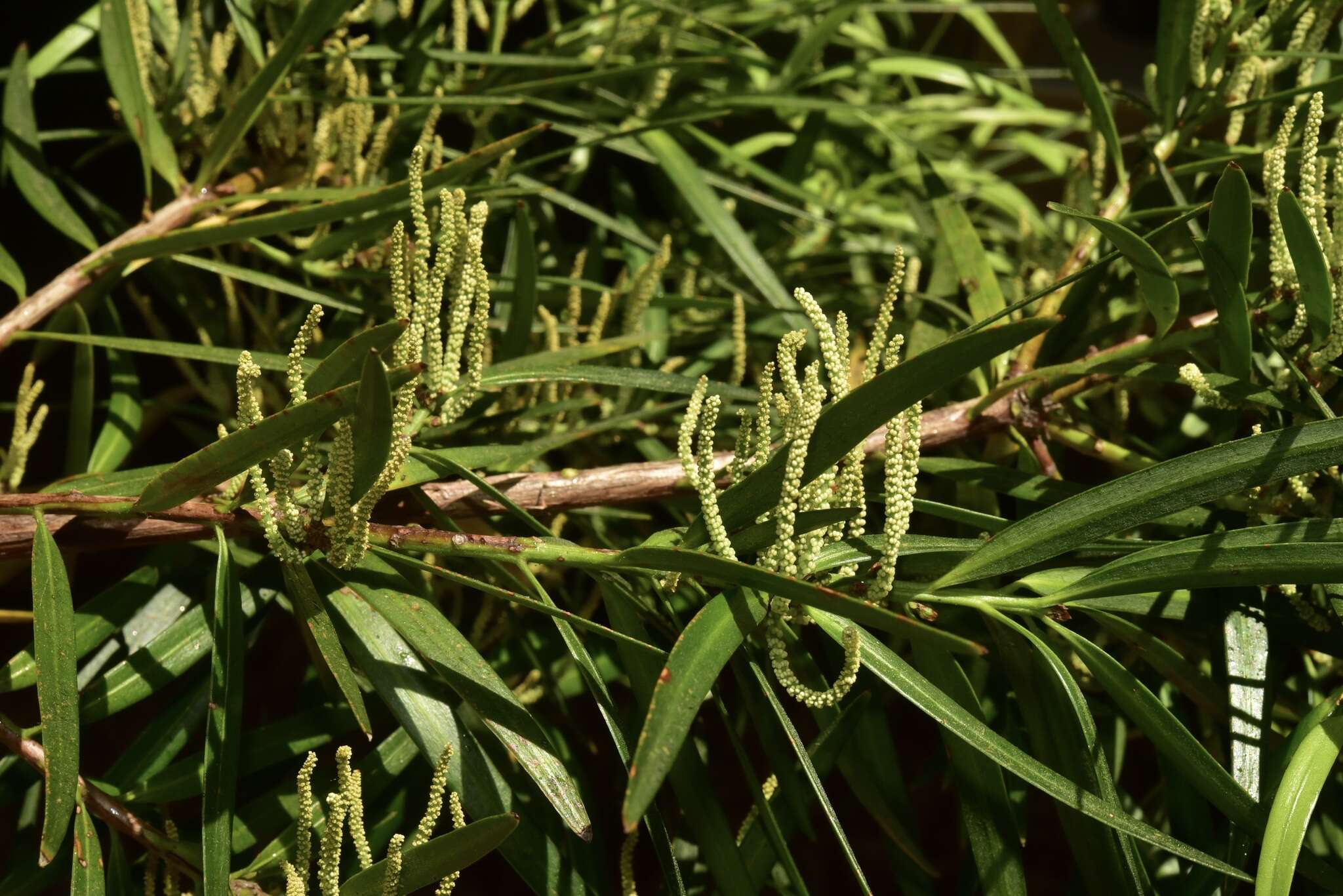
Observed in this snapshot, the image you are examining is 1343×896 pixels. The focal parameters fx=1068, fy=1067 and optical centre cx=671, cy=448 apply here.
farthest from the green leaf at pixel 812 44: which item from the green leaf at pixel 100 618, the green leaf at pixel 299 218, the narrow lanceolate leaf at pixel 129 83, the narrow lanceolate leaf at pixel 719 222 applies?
the green leaf at pixel 100 618

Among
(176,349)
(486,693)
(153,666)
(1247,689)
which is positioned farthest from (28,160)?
Answer: (1247,689)

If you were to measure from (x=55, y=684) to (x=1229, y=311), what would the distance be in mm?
439

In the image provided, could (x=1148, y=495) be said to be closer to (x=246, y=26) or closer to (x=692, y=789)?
(x=692, y=789)

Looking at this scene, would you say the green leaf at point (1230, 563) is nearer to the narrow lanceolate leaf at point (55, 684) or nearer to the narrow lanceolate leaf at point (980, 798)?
A: the narrow lanceolate leaf at point (980, 798)

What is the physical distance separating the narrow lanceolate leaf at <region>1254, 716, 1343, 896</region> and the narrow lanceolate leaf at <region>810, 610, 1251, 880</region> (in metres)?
0.01

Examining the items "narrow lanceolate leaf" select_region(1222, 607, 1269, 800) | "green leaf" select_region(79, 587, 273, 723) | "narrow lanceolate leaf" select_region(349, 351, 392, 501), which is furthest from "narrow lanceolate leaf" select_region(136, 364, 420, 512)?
"narrow lanceolate leaf" select_region(1222, 607, 1269, 800)

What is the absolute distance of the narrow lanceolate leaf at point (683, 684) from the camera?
28cm

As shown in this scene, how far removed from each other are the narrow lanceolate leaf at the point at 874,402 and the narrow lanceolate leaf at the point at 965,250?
243 mm

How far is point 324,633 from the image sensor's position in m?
0.36

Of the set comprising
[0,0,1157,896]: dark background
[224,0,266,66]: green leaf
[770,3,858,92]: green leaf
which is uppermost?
[224,0,266,66]: green leaf

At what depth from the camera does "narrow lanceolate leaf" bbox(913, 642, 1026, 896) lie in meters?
0.38

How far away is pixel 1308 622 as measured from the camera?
0.40 meters

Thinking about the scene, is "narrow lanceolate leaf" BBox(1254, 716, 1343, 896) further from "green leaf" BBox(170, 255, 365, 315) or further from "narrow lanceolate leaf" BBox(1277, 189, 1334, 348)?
"green leaf" BBox(170, 255, 365, 315)

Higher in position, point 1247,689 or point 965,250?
point 965,250
